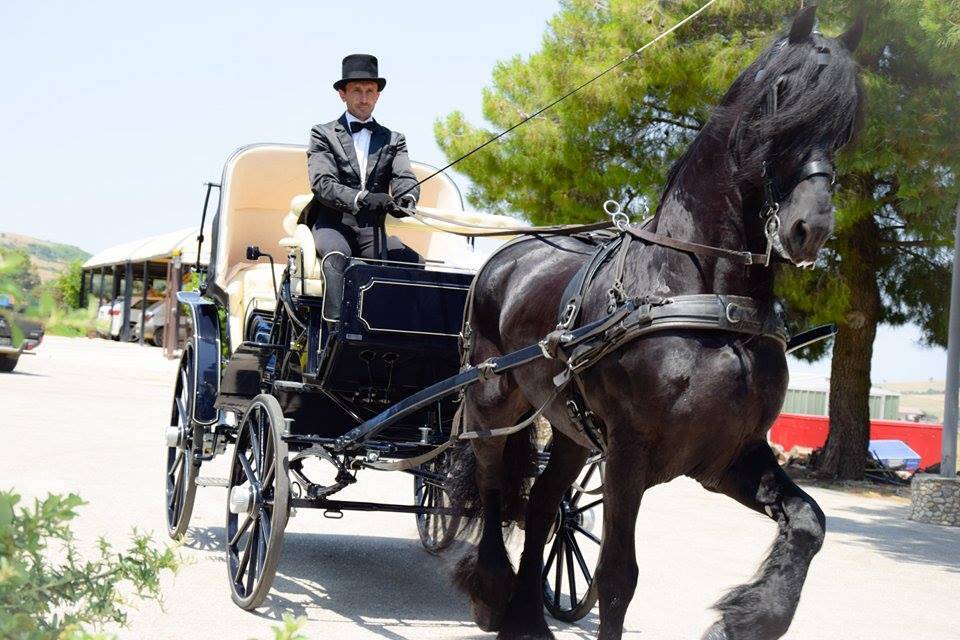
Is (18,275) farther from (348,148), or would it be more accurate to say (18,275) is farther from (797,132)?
(348,148)

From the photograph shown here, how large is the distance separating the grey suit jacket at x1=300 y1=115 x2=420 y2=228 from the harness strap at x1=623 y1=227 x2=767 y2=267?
219 centimetres

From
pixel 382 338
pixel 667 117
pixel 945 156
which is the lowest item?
pixel 382 338

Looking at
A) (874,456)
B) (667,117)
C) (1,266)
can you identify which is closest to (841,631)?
(1,266)

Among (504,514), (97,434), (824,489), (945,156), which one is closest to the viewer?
(504,514)

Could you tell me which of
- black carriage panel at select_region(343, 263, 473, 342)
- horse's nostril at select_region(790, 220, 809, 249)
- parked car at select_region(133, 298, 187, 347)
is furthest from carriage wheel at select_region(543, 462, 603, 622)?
parked car at select_region(133, 298, 187, 347)

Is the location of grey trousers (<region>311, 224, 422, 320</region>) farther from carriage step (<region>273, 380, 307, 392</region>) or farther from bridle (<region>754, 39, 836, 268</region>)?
bridle (<region>754, 39, 836, 268</region>)

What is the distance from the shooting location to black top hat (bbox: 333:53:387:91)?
6.35m

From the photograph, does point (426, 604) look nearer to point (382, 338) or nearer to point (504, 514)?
point (504, 514)

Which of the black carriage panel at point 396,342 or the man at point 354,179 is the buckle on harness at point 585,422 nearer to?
the black carriage panel at point 396,342

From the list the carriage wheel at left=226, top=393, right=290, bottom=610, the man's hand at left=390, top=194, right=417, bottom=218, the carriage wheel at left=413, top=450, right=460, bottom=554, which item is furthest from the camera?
the man's hand at left=390, top=194, right=417, bottom=218

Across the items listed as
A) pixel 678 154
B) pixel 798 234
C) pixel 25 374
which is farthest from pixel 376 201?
pixel 25 374

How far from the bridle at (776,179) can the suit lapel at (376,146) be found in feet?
9.07

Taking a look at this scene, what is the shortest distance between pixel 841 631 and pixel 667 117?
393 inches

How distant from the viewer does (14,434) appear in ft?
39.5
